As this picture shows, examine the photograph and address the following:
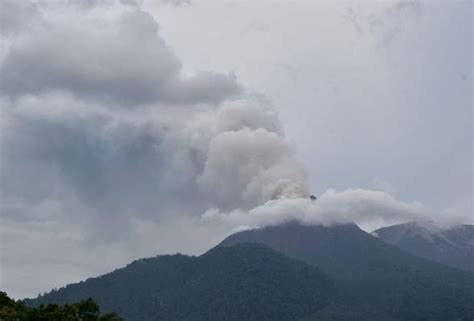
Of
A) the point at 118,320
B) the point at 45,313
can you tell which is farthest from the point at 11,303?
the point at 118,320

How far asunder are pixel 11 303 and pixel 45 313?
22.9 ft

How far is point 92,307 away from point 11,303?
1099 centimetres

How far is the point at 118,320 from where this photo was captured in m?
87.2

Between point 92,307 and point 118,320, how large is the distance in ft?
15.0

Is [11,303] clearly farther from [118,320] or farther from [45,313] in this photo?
[118,320]

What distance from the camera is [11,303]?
86375 millimetres

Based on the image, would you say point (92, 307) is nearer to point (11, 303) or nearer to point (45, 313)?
point (45, 313)

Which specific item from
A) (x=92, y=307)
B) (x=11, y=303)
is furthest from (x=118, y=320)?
(x=11, y=303)

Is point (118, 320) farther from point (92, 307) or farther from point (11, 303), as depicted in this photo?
point (11, 303)

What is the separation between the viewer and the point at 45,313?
8219 cm

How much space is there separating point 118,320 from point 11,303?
1382 centimetres
